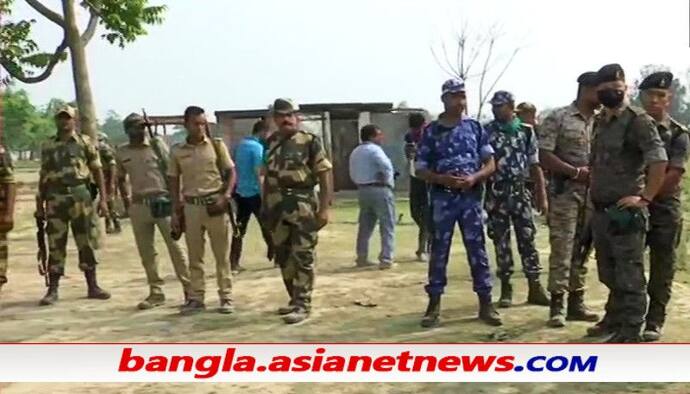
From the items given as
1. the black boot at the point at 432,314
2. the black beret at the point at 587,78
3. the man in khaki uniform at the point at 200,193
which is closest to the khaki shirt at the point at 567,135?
the black beret at the point at 587,78

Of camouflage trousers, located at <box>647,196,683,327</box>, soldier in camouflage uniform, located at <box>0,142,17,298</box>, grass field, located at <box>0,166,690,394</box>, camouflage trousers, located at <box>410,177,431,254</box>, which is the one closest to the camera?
grass field, located at <box>0,166,690,394</box>

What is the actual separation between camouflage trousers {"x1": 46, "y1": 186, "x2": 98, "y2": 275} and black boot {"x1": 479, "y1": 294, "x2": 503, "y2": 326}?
3.35 meters

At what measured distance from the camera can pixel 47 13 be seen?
9.48m

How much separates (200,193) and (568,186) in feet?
8.79

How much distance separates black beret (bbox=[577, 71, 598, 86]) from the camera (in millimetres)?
5367

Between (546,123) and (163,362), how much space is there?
3.01 meters

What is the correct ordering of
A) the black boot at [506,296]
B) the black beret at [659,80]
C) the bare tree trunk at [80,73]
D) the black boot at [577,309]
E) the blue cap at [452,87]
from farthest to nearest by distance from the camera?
the bare tree trunk at [80,73] → the black boot at [506,296] → the black boot at [577,309] → the blue cap at [452,87] → the black beret at [659,80]

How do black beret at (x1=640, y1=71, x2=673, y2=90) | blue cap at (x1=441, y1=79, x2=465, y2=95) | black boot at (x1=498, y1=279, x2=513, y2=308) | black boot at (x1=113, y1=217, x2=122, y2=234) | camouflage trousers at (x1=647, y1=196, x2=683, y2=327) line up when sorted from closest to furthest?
1. black beret at (x1=640, y1=71, x2=673, y2=90)
2. camouflage trousers at (x1=647, y1=196, x2=683, y2=327)
3. blue cap at (x1=441, y1=79, x2=465, y2=95)
4. black boot at (x1=498, y1=279, x2=513, y2=308)
5. black boot at (x1=113, y1=217, x2=122, y2=234)

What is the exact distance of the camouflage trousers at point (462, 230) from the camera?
5.46 m

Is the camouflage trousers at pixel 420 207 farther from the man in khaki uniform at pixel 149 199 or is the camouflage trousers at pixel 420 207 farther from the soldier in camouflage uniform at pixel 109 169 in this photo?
the soldier in camouflage uniform at pixel 109 169

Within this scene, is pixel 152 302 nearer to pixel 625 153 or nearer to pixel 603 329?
pixel 603 329

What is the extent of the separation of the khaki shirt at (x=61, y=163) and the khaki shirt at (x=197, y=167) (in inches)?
39.2

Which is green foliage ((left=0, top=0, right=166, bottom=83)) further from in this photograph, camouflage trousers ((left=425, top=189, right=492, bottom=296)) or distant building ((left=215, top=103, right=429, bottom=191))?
distant building ((left=215, top=103, right=429, bottom=191))

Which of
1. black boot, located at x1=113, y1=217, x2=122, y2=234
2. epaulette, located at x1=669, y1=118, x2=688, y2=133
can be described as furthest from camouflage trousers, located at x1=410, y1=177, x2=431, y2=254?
black boot, located at x1=113, y1=217, x2=122, y2=234
